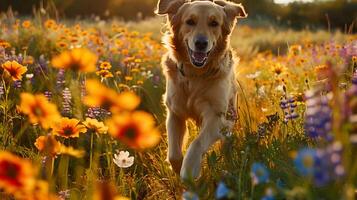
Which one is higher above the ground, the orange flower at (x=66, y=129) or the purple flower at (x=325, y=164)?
the purple flower at (x=325, y=164)

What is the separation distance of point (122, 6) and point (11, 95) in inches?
1035

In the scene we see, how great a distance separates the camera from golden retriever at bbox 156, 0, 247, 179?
430 centimetres

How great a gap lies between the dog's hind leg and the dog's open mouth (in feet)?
1.45

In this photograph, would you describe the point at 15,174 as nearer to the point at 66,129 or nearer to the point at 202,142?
the point at 66,129

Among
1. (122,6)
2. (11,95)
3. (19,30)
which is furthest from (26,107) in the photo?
(122,6)

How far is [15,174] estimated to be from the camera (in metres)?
1.09

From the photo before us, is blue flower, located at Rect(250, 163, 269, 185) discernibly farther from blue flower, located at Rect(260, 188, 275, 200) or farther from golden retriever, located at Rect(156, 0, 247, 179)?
golden retriever, located at Rect(156, 0, 247, 179)

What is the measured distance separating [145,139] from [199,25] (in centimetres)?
351

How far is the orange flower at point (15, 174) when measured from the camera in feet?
3.53

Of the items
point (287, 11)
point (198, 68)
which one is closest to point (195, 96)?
point (198, 68)

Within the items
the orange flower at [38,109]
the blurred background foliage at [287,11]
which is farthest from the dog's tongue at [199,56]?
the blurred background foliage at [287,11]

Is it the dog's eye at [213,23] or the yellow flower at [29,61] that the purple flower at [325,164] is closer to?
the dog's eye at [213,23]

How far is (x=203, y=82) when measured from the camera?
4.43 m

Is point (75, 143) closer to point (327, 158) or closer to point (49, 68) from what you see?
point (49, 68)
